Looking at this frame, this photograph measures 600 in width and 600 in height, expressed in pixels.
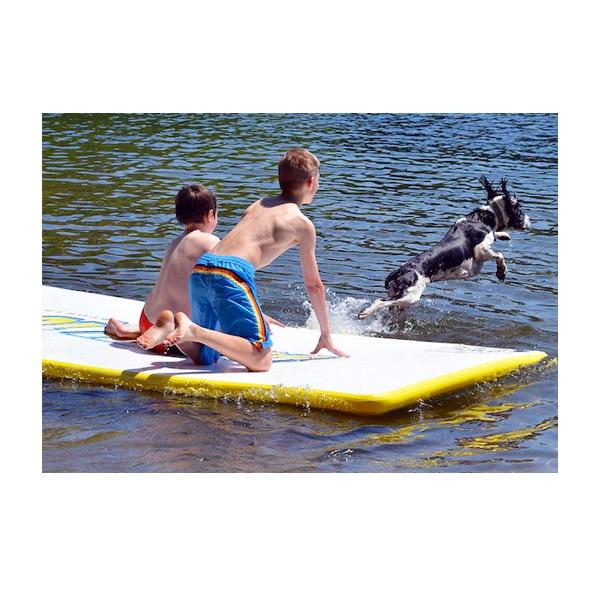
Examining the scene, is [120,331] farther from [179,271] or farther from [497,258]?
[497,258]

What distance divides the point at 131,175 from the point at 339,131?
2.58 meters

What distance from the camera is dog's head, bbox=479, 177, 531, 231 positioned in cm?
761

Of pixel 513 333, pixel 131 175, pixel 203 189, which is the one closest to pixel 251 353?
pixel 203 189

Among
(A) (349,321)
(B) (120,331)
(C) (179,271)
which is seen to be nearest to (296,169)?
(C) (179,271)

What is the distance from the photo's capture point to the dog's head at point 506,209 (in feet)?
25.0

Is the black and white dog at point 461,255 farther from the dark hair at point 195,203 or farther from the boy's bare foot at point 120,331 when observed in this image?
the dark hair at point 195,203

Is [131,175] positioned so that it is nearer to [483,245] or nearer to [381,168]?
[381,168]

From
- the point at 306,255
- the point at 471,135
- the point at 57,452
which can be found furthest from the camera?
the point at 471,135

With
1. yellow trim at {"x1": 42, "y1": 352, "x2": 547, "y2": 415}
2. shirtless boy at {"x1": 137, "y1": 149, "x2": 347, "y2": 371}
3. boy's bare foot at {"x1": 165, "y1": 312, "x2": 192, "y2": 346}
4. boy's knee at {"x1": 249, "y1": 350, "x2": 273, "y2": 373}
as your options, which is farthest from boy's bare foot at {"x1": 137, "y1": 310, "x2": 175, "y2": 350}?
boy's knee at {"x1": 249, "y1": 350, "x2": 273, "y2": 373}

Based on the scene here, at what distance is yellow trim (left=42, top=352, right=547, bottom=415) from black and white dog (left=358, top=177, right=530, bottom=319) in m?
1.41

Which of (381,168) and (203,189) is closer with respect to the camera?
(203,189)

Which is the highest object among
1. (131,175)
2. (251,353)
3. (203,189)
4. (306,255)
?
(131,175)

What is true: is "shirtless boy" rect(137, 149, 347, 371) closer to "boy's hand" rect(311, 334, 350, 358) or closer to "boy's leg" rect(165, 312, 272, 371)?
"boy's leg" rect(165, 312, 272, 371)

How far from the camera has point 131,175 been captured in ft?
35.3
